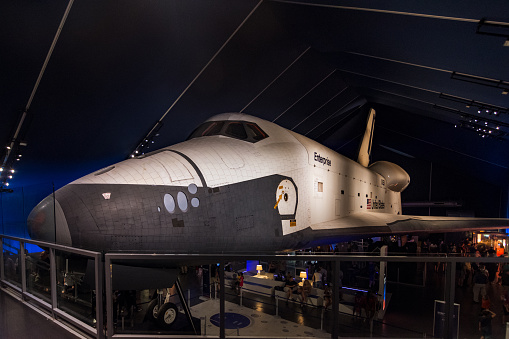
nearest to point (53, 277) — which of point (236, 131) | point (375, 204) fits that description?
point (236, 131)

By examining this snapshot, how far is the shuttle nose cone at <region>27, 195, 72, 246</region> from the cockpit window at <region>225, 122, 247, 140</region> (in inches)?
96.3

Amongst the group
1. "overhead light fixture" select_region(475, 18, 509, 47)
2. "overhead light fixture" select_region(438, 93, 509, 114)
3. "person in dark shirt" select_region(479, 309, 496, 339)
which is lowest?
"person in dark shirt" select_region(479, 309, 496, 339)

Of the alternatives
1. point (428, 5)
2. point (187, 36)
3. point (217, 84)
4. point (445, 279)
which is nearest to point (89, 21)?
point (187, 36)

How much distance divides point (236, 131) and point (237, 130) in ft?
0.09

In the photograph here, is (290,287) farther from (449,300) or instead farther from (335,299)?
(449,300)

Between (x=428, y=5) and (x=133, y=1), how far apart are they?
215 inches

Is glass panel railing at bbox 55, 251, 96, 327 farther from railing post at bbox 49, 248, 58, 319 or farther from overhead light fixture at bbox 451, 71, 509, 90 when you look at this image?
overhead light fixture at bbox 451, 71, 509, 90

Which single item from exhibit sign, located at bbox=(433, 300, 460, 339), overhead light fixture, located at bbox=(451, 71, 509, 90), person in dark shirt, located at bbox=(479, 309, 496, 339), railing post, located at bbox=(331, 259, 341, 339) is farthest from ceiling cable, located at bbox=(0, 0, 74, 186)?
overhead light fixture, located at bbox=(451, 71, 509, 90)

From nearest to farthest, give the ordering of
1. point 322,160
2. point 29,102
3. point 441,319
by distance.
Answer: point 441,319 → point 322,160 → point 29,102

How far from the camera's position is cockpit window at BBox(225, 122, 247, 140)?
4312mm

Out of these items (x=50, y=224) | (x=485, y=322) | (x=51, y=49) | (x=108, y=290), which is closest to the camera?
(x=108, y=290)

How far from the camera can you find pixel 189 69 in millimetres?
8070

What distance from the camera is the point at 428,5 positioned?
13.5 ft

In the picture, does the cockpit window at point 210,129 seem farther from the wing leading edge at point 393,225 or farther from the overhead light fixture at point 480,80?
the overhead light fixture at point 480,80
